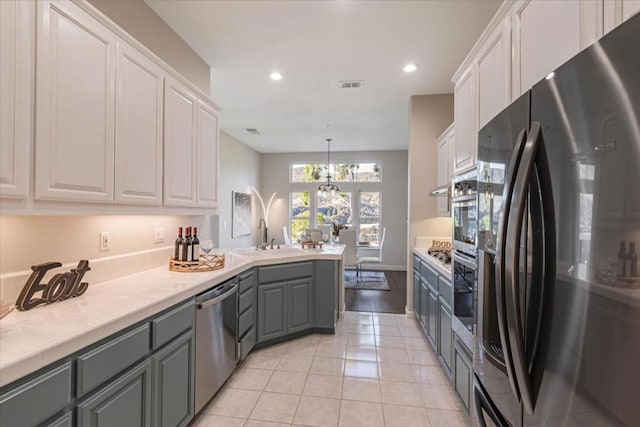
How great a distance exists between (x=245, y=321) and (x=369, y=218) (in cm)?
570

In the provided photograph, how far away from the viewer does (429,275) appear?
301 cm

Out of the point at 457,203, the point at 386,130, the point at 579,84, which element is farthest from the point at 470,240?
the point at 386,130

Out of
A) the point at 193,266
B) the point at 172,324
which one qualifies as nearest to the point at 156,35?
the point at 193,266

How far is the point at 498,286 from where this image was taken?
93 cm

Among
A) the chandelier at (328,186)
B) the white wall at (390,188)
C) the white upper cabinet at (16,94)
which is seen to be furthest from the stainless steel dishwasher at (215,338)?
the white wall at (390,188)

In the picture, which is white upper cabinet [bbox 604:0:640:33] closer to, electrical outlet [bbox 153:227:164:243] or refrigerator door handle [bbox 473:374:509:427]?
refrigerator door handle [bbox 473:374:509:427]

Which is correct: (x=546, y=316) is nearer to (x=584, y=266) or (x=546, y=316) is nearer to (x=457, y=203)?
(x=584, y=266)

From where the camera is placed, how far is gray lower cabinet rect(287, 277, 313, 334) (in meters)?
3.15

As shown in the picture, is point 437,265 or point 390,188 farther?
point 390,188

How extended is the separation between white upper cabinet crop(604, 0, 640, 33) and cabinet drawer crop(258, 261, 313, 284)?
8.96ft

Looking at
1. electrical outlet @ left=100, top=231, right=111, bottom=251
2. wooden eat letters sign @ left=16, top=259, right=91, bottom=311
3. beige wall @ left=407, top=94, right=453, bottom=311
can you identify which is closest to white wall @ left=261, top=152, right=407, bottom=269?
beige wall @ left=407, top=94, right=453, bottom=311

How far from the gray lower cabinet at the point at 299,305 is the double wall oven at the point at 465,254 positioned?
1644mm

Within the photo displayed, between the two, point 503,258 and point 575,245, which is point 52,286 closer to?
point 503,258

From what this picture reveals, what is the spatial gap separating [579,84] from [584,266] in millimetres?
417
